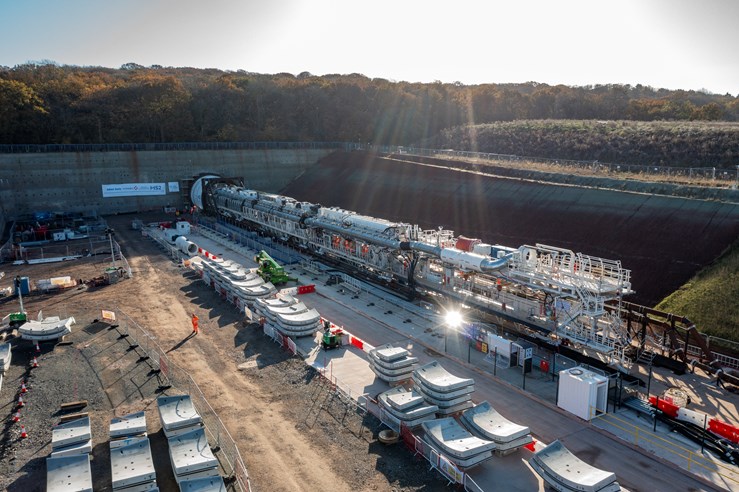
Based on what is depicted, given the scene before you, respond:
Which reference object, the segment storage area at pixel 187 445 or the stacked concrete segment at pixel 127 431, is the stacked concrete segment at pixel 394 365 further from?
the stacked concrete segment at pixel 127 431

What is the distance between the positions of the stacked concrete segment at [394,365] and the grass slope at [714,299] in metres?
14.7

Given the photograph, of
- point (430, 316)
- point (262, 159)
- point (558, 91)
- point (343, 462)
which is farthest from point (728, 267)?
point (558, 91)

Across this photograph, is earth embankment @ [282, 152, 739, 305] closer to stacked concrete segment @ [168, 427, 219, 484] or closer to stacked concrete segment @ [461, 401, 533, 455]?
stacked concrete segment @ [461, 401, 533, 455]

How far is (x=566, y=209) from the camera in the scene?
3962 cm

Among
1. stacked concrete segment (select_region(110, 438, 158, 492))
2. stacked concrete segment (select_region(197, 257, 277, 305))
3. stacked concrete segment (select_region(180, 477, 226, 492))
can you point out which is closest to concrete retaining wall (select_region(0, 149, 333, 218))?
stacked concrete segment (select_region(197, 257, 277, 305))

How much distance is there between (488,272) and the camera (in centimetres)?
2617

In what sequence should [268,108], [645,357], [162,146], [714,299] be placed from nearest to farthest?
[645,357] < [714,299] < [162,146] < [268,108]

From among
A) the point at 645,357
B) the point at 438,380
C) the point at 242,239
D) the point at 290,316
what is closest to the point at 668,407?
the point at 645,357

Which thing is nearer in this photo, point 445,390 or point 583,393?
point 445,390

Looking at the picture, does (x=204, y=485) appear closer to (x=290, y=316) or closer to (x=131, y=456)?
(x=131, y=456)

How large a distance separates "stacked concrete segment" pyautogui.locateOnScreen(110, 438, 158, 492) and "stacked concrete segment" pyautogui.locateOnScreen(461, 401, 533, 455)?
9988mm

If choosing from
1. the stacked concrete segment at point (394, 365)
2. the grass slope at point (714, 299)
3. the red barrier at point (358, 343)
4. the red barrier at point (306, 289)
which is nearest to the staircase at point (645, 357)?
the grass slope at point (714, 299)

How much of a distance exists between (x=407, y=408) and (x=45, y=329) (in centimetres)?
2004

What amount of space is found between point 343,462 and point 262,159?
6521 cm
